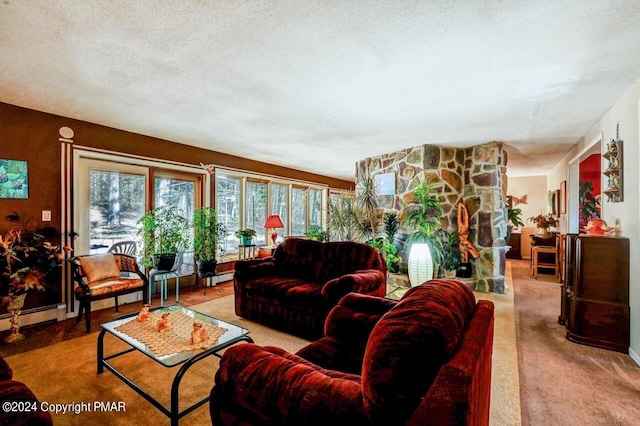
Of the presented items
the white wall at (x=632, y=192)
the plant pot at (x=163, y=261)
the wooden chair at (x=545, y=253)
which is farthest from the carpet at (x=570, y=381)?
the plant pot at (x=163, y=261)

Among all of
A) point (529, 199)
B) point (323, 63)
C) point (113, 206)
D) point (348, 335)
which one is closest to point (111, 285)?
point (113, 206)

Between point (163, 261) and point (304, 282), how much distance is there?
2.01m

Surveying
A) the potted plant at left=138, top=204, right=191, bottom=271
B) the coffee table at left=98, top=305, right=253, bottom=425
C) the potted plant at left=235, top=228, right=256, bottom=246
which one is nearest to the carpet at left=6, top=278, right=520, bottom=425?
the coffee table at left=98, top=305, right=253, bottom=425

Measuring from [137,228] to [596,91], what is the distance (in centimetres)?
557

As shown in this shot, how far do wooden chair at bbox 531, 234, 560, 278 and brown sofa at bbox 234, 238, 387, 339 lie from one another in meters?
4.26

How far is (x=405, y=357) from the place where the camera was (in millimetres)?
851

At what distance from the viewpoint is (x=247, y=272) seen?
11.2 ft

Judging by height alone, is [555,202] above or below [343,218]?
above

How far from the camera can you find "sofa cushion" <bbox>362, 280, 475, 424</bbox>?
0.84 metres

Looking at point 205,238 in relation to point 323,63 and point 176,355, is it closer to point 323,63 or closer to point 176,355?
point 176,355

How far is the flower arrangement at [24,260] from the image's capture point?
2.86 m

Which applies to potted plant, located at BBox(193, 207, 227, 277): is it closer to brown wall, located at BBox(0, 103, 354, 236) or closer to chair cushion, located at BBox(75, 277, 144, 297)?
chair cushion, located at BBox(75, 277, 144, 297)

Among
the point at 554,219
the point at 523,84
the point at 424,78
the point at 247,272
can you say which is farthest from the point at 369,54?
the point at 554,219

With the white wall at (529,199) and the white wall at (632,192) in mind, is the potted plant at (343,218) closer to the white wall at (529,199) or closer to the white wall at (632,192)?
the white wall at (632,192)
